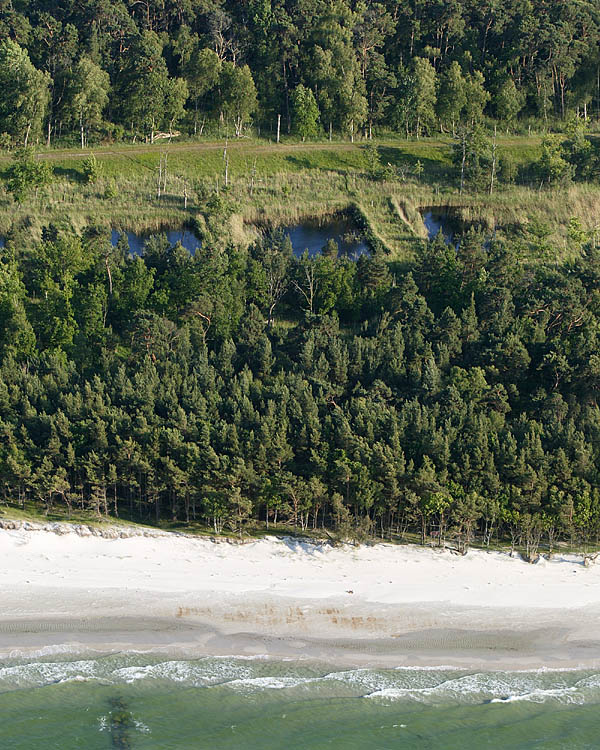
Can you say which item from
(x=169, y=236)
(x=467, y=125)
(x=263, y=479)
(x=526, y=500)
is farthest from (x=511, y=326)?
(x=467, y=125)

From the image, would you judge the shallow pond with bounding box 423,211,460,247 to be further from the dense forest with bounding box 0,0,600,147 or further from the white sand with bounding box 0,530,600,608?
the white sand with bounding box 0,530,600,608

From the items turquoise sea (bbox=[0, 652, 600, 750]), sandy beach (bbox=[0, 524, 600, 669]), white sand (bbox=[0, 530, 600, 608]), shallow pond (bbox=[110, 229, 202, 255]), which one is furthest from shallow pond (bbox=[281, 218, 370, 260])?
turquoise sea (bbox=[0, 652, 600, 750])

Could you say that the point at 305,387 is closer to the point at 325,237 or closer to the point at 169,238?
the point at 169,238

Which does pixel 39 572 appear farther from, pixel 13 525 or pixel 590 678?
pixel 590 678

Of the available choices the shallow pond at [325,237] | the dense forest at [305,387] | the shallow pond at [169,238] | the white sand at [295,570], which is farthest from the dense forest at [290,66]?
the white sand at [295,570]

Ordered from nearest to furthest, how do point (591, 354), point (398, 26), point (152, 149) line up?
point (591, 354) → point (152, 149) → point (398, 26)

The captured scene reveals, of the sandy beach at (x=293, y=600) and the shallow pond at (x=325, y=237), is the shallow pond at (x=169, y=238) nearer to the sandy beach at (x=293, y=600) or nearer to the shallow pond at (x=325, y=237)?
the shallow pond at (x=325, y=237)

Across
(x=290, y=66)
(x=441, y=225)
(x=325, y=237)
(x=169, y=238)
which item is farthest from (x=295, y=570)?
(x=290, y=66)
